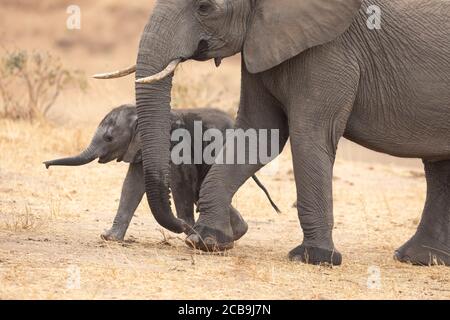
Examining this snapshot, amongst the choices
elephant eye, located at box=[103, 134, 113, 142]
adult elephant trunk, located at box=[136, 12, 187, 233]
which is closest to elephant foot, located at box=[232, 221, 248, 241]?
elephant eye, located at box=[103, 134, 113, 142]

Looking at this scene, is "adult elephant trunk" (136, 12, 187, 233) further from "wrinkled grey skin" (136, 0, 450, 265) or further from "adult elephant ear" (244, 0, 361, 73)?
"adult elephant ear" (244, 0, 361, 73)

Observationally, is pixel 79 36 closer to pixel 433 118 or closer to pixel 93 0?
pixel 93 0

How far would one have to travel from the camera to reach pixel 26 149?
41.9 ft

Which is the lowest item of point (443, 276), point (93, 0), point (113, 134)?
point (443, 276)

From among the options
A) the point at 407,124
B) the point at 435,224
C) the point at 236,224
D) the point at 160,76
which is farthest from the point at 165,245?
the point at 435,224

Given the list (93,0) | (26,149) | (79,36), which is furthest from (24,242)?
(93,0)

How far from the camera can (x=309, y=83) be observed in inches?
302

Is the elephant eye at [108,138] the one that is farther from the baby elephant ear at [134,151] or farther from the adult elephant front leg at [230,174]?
the adult elephant front leg at [230,174]

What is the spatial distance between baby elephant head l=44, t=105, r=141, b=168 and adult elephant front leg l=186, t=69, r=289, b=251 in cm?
77

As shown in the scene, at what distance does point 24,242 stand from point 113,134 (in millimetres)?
1254

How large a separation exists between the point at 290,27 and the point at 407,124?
1.05 metres

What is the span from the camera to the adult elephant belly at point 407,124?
26.1 ft

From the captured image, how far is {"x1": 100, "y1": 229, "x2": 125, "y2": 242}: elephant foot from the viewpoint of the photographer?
27.6 ft

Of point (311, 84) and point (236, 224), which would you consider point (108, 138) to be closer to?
point (236, 224)
